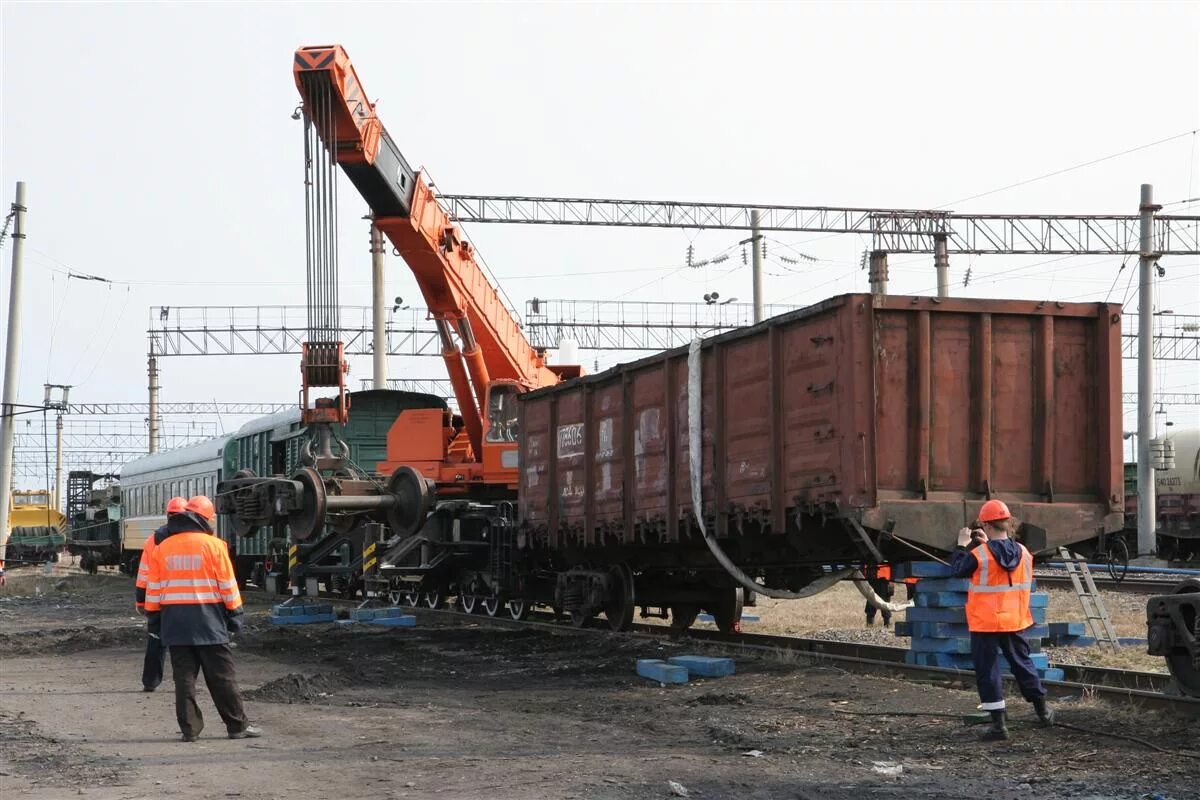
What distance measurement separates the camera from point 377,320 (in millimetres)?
28828

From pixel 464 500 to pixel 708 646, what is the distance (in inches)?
208

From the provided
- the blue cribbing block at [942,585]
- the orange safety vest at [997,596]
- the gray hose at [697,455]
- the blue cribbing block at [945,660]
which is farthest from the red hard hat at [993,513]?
the gray hose at [697,455]

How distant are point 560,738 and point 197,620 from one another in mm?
2347

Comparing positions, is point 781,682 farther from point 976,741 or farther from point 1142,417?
point 1142,417

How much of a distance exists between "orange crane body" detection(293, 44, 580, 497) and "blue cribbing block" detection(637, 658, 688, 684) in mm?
6863

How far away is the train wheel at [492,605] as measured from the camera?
1767 centimetres

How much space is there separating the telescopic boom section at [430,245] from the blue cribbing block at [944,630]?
8.27m

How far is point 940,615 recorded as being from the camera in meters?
11.0

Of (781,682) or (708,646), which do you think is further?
(708,646)

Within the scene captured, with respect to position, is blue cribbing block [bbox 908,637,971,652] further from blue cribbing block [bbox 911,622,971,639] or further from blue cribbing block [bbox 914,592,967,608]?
blue cribbing block [bbox 914,592,967,608]

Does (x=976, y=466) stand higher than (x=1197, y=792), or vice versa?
(x=976, y=466)

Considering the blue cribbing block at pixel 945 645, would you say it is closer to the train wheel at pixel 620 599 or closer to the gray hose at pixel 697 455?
the gray hose at pixel 697 455

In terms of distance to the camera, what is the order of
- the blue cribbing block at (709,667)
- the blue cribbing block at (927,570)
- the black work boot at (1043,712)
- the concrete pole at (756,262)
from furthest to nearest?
the concrete pole at (756,262)
the blue cribbing block at (709,667)
the blue cribbing block at (927,570)
the black work boot at (1043,712)

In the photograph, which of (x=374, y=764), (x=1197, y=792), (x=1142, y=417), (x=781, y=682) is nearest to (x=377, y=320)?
(x=1142, y=417)
